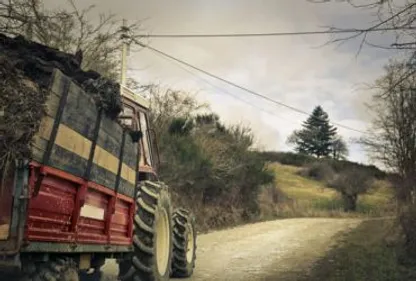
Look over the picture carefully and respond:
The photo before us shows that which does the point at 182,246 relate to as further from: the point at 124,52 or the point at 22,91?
the point at 124,52

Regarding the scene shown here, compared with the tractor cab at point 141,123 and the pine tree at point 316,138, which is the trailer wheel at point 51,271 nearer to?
the tractor cab at point 141,123

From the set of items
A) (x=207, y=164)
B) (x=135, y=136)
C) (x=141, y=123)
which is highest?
(x=207, y=164)

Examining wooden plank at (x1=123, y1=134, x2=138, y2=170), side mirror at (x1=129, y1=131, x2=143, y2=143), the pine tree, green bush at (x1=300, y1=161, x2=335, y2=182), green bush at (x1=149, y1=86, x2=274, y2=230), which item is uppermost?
the pine tree

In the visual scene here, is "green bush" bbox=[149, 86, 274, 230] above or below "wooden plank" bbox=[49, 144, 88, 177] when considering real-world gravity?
above

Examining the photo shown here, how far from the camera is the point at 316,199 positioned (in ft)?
153

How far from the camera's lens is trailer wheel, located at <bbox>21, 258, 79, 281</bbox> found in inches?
203

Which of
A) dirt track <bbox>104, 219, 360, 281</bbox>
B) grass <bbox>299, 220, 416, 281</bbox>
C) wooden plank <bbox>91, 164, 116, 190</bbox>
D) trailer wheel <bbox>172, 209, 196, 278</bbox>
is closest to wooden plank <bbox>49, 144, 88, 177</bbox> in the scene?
wooden plank <bbox>91, 164, 116, 190</bbox>

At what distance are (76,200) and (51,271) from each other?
2.37 feet

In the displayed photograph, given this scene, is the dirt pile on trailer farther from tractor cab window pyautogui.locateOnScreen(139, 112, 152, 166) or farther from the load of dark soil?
tractor cab window pyautogui.locateOnScreen(139, 112, 152, 166)

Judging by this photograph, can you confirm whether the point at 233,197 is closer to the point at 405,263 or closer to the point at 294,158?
the point at 405,263

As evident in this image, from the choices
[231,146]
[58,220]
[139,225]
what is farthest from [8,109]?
[231,146]

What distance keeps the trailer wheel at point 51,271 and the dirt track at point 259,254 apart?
3.58 meters

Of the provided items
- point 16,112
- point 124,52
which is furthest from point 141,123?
point 124,52

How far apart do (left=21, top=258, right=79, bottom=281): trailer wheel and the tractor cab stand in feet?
9.42
